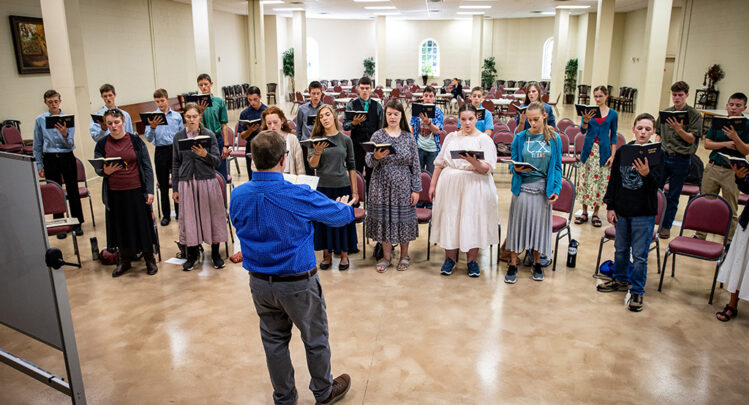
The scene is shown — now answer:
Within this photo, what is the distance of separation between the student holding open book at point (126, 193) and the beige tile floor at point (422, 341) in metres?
0.30

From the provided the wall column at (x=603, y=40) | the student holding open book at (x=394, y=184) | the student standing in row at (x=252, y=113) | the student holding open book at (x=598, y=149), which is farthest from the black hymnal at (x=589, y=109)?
the wall column at (x=603, y=40)

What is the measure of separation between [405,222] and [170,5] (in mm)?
15034

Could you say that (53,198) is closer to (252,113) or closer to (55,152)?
(55,152)

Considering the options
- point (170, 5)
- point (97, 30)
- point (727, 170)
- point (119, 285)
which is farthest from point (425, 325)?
point (170, 5)

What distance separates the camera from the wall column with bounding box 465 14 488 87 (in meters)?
22.5

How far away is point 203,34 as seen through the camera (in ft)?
37.9

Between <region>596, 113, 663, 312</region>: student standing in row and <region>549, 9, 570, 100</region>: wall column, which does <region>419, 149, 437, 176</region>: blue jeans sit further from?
<region>549, 9, 570, 100</region>: wall column

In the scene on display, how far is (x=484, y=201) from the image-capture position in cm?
499

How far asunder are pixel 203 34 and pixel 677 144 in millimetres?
9636

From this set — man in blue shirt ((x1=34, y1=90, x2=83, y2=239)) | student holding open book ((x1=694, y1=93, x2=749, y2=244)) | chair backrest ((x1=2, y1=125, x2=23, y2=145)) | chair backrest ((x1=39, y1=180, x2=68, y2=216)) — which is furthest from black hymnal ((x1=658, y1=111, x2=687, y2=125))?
chair backrest ((x1=2, y1=125, x2=23, y2=145))

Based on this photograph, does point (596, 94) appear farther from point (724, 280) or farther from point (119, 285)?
point (119, 285)

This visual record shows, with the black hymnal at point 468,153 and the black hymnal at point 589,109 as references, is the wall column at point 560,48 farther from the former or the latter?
the black hymnal at point 468,153

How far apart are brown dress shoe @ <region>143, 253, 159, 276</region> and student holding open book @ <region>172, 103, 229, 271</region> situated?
0.39m

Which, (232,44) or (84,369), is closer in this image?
(84,369)
